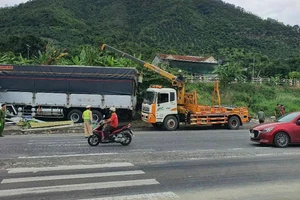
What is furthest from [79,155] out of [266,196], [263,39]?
[263,39]

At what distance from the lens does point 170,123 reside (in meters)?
21.0

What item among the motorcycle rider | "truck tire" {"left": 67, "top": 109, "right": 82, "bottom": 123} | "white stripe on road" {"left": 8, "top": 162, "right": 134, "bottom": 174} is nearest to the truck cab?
"truck tire" {"left": 67, "top": 109, "right": 82, "bottom": 123}

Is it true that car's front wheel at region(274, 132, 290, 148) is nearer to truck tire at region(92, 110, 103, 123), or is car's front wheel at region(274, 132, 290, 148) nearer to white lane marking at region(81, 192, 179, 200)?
white lane marking at region(81, 192, 179, 200)

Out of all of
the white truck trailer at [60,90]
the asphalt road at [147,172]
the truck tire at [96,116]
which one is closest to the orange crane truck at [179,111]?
→ the white truck trailer at [60,90]

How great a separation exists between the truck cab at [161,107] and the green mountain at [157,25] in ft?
169

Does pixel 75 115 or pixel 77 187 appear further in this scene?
pixel 75 115

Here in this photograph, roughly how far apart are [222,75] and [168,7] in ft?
223

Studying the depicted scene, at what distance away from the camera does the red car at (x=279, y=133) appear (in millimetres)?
13602

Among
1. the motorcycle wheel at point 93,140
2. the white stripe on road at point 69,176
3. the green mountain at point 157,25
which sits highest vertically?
the green mountain at point 157,25

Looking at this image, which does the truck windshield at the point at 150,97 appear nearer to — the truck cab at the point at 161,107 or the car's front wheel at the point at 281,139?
the truck cab at the point at 161,107

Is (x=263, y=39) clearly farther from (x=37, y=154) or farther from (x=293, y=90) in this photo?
(x=37, y=154)

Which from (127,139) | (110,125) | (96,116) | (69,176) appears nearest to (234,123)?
(96,116)

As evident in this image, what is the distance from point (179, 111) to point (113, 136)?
9.10m

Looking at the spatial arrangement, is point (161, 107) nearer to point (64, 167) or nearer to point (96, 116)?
point (96, 116)
